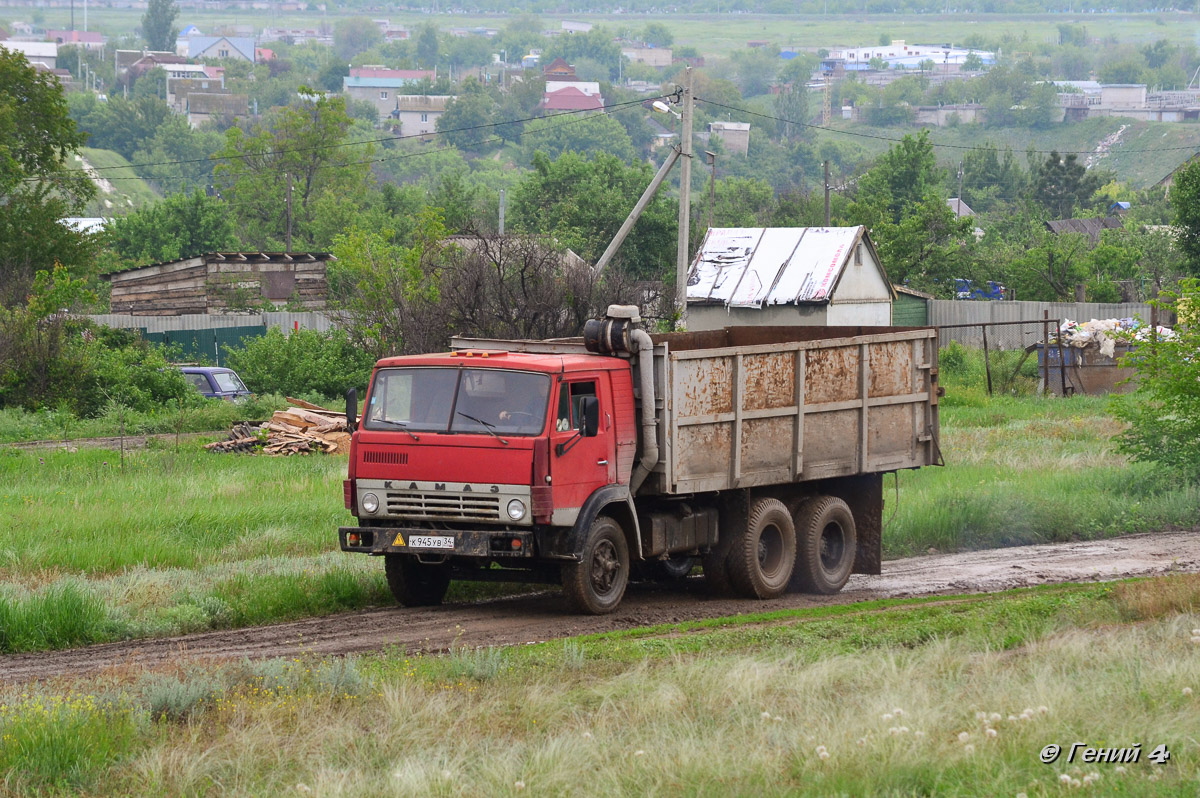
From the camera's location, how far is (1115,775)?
20.9 feet

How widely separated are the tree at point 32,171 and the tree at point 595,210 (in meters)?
15.4

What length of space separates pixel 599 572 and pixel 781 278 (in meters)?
33.6

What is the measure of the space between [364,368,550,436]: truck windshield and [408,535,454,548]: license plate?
94 centimetres

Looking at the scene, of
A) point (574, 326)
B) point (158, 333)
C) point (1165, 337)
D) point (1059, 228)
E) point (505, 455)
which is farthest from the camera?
point (1059, 228)

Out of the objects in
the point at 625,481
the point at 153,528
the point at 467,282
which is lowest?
the point at 153,528

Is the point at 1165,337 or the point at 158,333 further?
the point at 158,333

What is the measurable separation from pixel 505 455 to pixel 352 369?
78.3 ft

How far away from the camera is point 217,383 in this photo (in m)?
33.1

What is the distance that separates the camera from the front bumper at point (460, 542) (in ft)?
39.1

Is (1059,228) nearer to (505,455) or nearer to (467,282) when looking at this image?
(467,282)

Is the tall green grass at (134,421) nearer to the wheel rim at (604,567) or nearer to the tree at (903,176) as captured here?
the wheel rim at (604,567)

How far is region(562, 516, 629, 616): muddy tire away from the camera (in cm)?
1231

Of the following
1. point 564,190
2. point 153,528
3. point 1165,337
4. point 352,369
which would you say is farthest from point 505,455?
point 564,190

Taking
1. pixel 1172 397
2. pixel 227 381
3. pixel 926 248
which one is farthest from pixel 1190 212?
pixel 227 381
